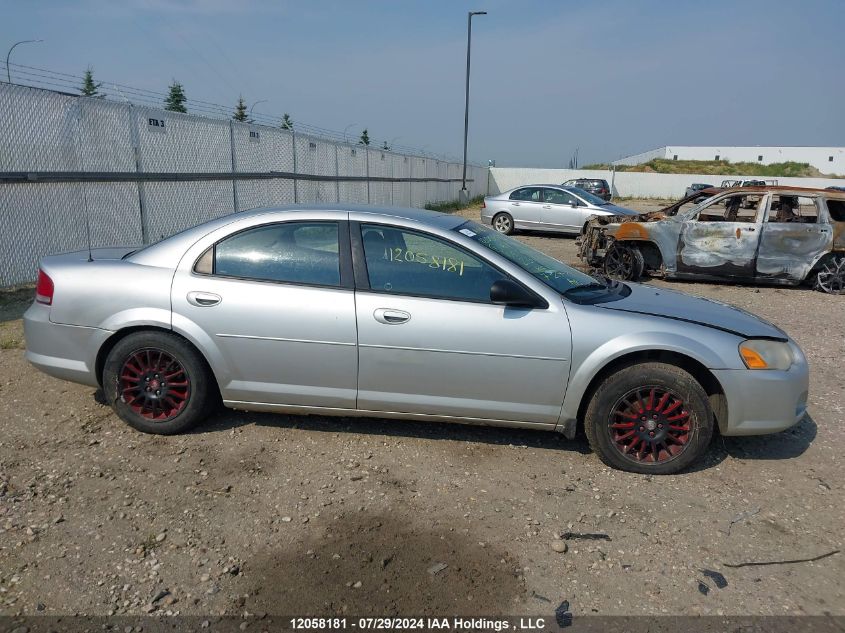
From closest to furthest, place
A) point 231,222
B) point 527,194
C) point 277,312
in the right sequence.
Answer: point 277,312 < point 231,222 < point 527,194

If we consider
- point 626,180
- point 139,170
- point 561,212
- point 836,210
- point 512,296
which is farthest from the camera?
point 626,180

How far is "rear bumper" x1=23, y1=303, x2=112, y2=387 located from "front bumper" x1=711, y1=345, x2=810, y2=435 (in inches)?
152

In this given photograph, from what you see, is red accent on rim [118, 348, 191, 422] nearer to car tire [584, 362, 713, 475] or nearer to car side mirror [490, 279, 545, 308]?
car side mirror [490, 279, 545, 308]

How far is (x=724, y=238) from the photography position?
32.8ft

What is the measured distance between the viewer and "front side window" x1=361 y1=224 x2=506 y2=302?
3.83 meters

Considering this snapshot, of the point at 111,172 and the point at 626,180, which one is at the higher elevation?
A: the point at 626,180

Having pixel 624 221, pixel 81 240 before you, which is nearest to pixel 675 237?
pixel 624 221

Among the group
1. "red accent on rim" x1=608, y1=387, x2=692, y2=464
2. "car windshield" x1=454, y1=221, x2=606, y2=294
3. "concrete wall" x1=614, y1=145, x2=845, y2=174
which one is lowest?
"red accent on rim" x1=608, y1=387, x2=692, y2=464

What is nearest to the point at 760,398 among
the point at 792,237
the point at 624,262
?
the point at 624,262

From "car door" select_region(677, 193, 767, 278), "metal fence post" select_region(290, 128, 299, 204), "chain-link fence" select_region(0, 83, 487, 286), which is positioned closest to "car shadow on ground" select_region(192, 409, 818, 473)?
"chain-link fence" select_region(0, 83, 487, 286)

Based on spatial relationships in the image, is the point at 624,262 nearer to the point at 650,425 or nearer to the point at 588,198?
the point at 588,198

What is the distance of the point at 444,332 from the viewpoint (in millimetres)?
3719

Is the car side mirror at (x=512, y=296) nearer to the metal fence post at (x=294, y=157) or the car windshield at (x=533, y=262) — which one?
the car windshield at (x=533, y=262)

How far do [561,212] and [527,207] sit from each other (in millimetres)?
1002
